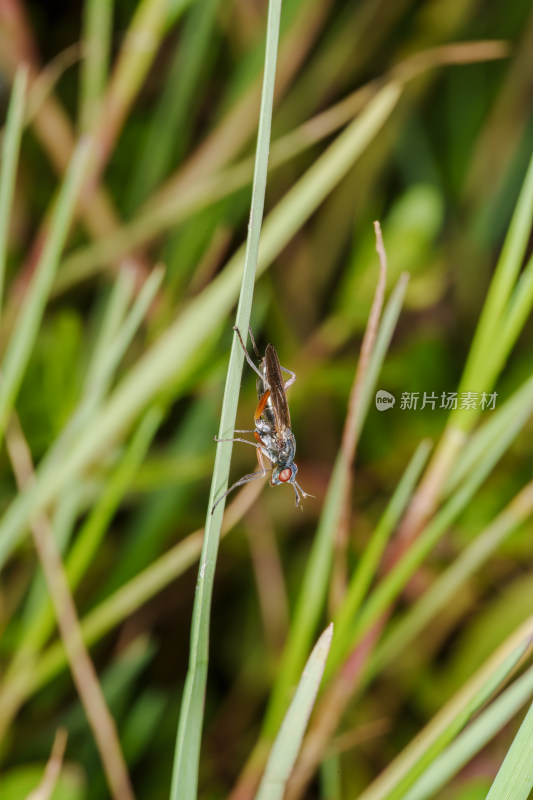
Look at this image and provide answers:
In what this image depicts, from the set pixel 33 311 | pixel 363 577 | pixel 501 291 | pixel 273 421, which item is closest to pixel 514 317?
pixel 501 291

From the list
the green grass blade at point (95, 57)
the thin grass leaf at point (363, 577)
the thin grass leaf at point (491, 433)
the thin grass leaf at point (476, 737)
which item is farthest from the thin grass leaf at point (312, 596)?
the green grass blade at point (95, 57)

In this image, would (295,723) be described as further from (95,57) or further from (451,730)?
(95,57)

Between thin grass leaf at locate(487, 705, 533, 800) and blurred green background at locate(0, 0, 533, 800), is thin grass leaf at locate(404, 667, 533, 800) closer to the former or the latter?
thin grass leaf at locate(487, 705, 533, 800)

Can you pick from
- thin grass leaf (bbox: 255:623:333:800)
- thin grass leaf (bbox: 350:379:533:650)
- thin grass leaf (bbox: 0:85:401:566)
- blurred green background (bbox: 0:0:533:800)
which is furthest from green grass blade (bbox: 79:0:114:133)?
thin grass leaf (bbox: 255:623:333:800)

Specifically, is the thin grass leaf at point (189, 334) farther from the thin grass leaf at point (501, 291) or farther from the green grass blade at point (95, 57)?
the green grass blade at point (95, 57)

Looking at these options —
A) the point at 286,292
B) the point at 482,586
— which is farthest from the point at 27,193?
the point at 482,586

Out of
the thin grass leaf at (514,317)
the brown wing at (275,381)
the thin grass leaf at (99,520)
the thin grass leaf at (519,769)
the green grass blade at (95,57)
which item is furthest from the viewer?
the green grass blade at (95,57)
